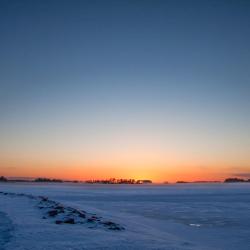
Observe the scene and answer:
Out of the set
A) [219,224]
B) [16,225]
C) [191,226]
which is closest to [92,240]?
[16,225]

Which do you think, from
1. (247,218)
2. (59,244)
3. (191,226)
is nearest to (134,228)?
(191,226)

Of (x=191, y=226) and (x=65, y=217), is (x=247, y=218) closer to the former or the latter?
(x=191, y=226)

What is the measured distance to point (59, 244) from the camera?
902 centimetres

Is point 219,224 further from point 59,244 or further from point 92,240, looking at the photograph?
point 59,244

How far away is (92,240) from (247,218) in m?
10.1

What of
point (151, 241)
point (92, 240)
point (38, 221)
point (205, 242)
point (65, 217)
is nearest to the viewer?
point (92, 240)

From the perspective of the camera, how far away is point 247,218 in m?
17.2

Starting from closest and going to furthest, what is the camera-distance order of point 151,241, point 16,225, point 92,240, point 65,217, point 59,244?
point 59,244, point 92,240, point 151,241, point 16,225, point 65,217

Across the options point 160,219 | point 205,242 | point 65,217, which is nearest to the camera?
point 205,242

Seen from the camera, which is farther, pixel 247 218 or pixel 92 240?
pixel 247 218

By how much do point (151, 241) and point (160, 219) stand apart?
22.5 ft

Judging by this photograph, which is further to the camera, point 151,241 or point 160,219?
point 160,219

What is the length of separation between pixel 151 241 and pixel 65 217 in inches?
192

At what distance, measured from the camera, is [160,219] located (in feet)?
55.9
